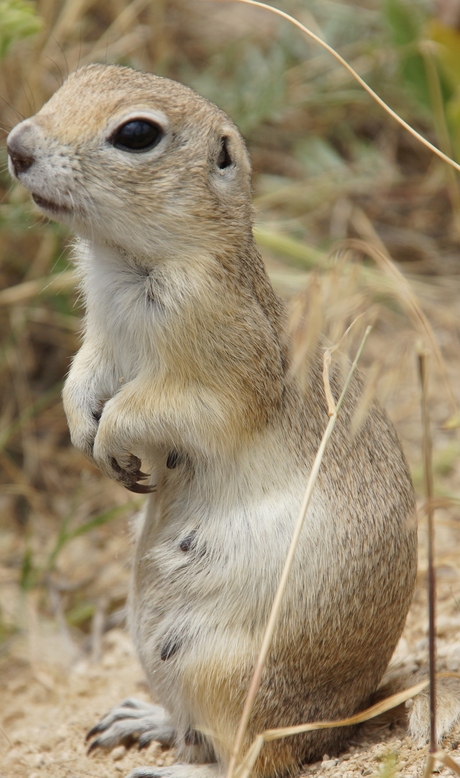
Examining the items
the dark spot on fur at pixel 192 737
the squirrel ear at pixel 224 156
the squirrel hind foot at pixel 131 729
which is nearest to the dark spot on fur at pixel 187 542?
the dark spot on fur at pixel 192 737

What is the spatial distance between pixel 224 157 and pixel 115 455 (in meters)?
1.07

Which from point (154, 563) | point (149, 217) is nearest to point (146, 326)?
point (149, 217)

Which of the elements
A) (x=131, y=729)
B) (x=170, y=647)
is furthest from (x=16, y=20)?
(x=131, y=729)

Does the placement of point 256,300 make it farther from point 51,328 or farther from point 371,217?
point 371,217

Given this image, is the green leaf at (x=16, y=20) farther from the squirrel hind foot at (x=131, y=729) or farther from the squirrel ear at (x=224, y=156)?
the squirrel hind foot at (x=131, y=729)

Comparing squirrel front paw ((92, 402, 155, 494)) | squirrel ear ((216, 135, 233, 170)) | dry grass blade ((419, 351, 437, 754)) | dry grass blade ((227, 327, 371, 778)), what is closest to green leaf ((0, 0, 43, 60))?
squirrel ear ((216, 135, 233, 170))

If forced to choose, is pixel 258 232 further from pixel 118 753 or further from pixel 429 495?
pixel 429 495

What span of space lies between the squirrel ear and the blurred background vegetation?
3.60ft

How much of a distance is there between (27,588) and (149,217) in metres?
2.39

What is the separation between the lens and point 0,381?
5.79 metres

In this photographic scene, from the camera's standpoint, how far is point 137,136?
9.62ft

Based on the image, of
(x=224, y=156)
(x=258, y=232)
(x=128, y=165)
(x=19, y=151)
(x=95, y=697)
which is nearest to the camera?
(x=19, y=151)

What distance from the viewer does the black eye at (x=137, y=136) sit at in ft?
9.53

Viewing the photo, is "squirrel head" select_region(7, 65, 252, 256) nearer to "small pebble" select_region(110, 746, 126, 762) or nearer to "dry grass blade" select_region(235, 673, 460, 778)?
"dry grass blade" select_region(235, 673, 460, 778)
